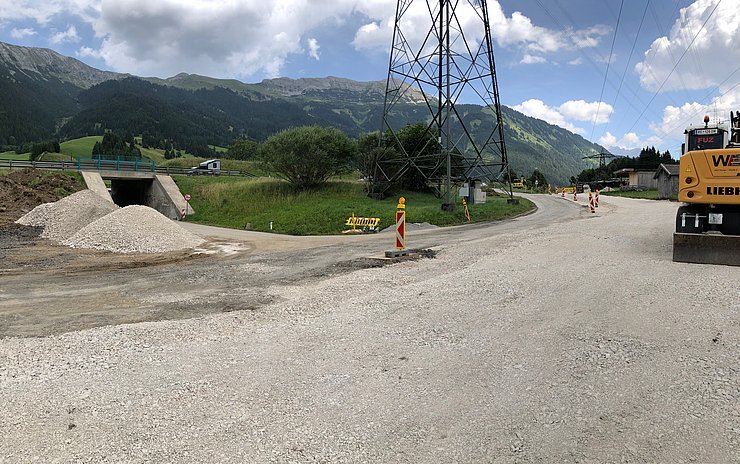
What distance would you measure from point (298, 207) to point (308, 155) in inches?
228

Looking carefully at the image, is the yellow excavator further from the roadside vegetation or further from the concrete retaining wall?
the concrete retaining wall

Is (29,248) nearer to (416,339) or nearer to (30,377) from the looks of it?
(30,377)

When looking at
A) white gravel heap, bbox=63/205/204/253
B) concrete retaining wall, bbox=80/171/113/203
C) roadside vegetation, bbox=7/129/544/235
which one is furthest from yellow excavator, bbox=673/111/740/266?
concrete retaining wall, bbox=80/171/113/203

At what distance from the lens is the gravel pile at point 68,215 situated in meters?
19.7

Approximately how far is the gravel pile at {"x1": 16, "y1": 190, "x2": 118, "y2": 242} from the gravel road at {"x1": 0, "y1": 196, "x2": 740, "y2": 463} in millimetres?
13831

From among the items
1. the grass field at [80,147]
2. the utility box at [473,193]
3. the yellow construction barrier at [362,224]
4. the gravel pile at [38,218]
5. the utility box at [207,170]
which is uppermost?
the grass field at [80,147]

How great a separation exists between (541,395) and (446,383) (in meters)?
0.84

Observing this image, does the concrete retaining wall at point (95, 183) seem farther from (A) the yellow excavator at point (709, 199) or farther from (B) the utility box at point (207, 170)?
(A) the yellow excavator at point (709, 199)

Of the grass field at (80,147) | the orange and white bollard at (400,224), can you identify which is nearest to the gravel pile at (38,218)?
the orange and white bollard at (400,224)

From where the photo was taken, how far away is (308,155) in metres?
34.4

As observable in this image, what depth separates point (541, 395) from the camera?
406 cm

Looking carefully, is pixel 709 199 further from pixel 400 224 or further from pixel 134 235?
pixel 134 235

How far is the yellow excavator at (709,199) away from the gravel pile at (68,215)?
69.3 ft

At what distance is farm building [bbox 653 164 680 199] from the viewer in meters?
51.4
